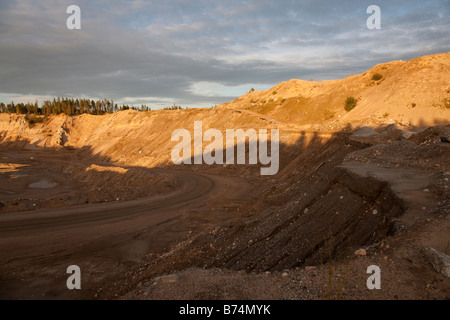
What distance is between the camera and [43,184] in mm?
30469

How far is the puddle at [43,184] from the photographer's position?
94.6 feet

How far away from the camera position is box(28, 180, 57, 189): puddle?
94.6 feet

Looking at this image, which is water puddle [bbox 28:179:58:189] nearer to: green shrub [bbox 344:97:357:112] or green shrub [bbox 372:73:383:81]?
green shrub [bbox 344:97:357:112]

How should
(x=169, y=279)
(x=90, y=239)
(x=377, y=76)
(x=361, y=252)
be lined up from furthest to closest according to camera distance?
(x=377, y=76) → (x=90, y=239) → (x=169, y=279) → (x=361, y=252)

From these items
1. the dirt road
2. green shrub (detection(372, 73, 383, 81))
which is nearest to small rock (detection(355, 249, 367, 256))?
the dirt road

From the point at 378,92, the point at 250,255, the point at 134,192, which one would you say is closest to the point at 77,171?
the point at 134,192

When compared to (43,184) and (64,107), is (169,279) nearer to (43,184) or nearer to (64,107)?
(43,184)

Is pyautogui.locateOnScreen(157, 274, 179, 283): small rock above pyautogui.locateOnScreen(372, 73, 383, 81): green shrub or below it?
below

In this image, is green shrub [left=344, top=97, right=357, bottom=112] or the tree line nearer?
green shrub [left=344, top=97, right=357, bottom=112]

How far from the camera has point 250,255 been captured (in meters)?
8.27

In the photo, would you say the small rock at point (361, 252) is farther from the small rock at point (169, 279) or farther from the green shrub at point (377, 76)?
the green shrub at point (377, 76)

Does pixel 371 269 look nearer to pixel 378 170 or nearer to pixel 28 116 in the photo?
pixel 378 170

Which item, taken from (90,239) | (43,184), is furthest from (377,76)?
(43,184)
